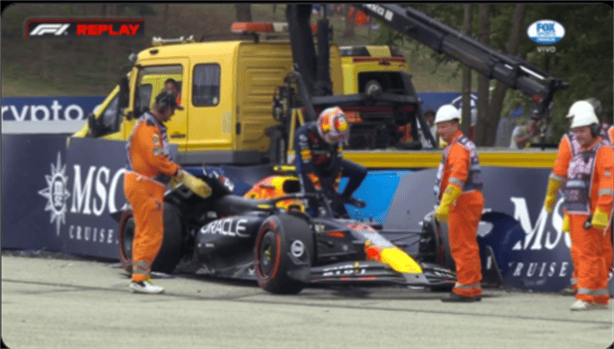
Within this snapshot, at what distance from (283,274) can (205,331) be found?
2.39m

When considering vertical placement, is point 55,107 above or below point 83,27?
below

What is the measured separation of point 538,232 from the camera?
12.6m

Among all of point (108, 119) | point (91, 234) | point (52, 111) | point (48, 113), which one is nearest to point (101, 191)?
point (91, 234)

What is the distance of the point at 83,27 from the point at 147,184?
2407 mm

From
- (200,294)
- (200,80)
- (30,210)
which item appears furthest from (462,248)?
(30,210)

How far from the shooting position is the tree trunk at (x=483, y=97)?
58.7 feet

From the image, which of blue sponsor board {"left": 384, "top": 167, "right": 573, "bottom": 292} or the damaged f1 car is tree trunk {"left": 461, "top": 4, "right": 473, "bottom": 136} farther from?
blue sponsor board {"left": 384, "top": 167, "right": 573, "bottom": 292}

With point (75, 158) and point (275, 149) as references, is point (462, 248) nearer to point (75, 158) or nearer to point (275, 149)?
point (275, 149)

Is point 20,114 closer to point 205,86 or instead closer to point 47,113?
point 47,113

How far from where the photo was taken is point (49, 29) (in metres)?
10.5

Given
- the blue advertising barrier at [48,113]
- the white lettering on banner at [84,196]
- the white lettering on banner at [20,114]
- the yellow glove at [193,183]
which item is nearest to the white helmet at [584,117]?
the yellow glove at [193,183]

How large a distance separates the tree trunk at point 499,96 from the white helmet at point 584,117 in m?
6.05

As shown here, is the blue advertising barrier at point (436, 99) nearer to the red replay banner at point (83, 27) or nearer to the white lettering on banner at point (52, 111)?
the red replay banner at point (83, 27)

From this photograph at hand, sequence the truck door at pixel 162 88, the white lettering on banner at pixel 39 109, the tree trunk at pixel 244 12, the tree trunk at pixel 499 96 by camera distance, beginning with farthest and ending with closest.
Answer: the white lettering on banner at pixel 39 109 < the tree trunk at pixel 244 12 < the tree trunk at pixel 499 96 < the truck door at pixel 162 88
